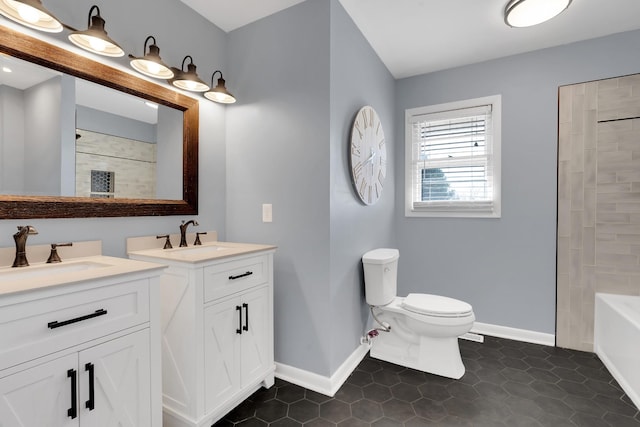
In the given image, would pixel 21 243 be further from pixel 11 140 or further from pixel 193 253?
pixel 193 253

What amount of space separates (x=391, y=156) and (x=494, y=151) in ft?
2.97

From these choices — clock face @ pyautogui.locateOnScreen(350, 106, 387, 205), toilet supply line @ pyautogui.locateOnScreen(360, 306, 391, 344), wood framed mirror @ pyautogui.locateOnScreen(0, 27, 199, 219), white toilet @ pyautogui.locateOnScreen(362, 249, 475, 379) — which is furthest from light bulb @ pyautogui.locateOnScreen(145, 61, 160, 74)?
toilet supply line @ pyautogui.locateOnScreen(360, 306, 391, 344)

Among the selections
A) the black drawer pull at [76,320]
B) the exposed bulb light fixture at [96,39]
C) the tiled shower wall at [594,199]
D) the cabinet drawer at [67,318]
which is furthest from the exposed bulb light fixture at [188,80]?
the tiled shower wall at [594,199]

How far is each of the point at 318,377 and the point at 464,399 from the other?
0.88m

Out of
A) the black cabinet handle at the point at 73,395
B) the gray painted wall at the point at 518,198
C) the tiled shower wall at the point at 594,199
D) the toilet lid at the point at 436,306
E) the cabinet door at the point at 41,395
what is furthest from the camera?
the gray painted wall at the point at 518,198

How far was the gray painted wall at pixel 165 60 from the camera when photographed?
1.43 metres

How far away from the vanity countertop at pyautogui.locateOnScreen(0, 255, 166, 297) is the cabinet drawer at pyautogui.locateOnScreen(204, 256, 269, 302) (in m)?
0.30

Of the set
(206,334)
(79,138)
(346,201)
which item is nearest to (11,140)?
(79,138)

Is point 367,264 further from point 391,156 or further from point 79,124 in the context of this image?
point 79,124

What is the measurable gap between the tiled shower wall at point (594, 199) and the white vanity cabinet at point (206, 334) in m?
2.51

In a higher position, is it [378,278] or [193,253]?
[193,253]

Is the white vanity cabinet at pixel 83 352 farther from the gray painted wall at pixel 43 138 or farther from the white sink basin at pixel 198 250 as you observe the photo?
A: the gray painted wall at pixel 43 138

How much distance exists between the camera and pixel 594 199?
2393 millimetres

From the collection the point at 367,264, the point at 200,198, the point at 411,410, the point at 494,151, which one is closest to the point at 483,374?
the point at 411,410
